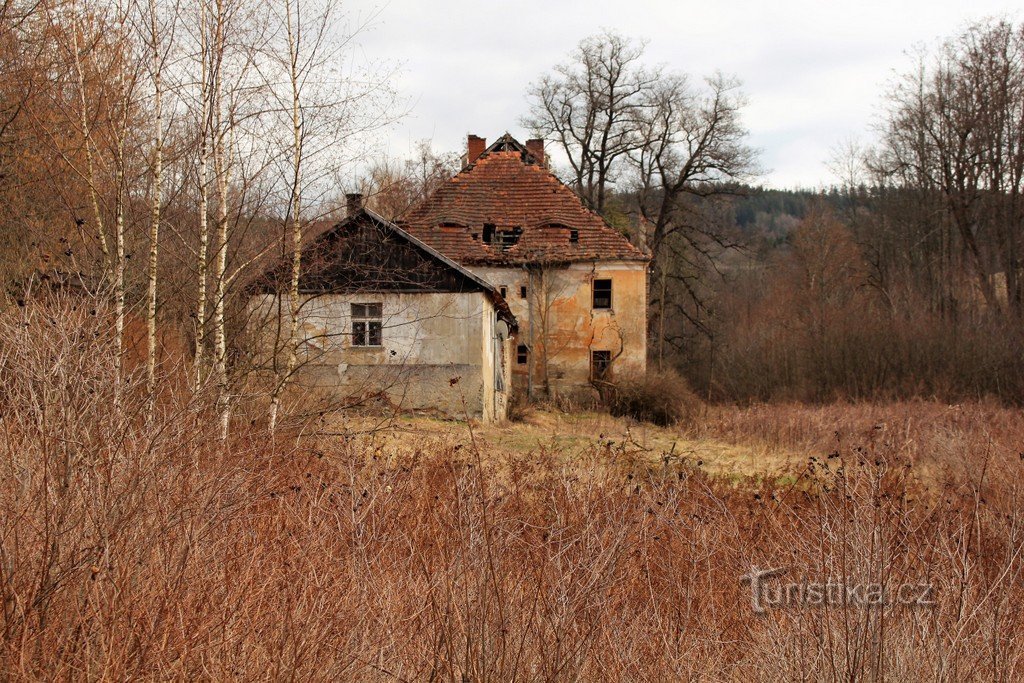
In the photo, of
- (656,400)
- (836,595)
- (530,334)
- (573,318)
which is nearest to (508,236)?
(530,334)

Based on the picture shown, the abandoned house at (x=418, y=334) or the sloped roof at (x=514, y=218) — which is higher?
the sloped roof at (x=514, y=218)

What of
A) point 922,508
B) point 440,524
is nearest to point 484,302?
point 922,508

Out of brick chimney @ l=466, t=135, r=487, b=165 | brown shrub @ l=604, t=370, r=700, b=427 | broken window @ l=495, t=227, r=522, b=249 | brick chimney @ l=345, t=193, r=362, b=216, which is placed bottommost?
brown shrub @ l=604, t=370, r=700, b=427

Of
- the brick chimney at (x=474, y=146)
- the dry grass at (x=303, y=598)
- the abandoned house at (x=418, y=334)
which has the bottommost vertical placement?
the dry grass at (x=303, y=598)

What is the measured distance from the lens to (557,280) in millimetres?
27844

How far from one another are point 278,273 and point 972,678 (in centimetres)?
969

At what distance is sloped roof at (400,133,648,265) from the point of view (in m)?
27.3

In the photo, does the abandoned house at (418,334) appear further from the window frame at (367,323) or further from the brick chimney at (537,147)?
the brick chimney at (537,147)

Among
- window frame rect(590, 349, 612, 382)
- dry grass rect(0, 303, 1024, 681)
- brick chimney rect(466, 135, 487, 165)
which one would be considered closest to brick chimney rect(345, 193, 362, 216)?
dry grass rect(0, 303, 1024, 681)

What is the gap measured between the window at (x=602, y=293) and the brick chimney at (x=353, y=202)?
40.6 feet

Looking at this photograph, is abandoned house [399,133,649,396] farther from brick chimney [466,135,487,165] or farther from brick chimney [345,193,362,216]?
brick chimney [345,193,362,216]

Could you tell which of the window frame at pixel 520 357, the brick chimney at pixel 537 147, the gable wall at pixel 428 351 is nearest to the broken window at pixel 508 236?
the window frame at pixel 520 357

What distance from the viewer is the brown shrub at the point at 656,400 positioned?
24.4 meters

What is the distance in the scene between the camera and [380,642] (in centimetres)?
471
